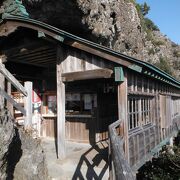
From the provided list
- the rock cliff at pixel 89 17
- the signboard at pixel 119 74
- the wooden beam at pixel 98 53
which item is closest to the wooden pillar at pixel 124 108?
the signboard at pixel 119 74

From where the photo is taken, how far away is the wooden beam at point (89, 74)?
274 inches

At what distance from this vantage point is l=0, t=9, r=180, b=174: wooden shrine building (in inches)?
269

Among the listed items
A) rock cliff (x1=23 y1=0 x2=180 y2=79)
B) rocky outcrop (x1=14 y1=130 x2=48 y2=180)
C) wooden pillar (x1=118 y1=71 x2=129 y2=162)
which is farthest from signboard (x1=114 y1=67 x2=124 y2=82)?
rock cliff (x1=23 y1=0 x2=180 y2=79)

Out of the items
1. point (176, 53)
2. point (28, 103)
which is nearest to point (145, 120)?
point (28, 103)

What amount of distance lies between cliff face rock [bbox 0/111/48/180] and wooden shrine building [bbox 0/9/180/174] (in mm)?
457

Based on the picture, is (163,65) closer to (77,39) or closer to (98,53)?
(77,39)

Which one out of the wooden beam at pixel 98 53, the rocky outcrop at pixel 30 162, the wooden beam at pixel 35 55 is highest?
the wooden beam at pixel 35 55

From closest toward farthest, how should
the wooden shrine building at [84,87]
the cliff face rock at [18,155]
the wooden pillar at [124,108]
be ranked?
the cliff face rock at [18,155] < the wooden pillar at [124,108] < the wooden shrine building at [84,87]

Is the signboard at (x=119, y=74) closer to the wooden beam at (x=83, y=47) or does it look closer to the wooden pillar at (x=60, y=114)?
the wooden beam at (x=83, y=47)

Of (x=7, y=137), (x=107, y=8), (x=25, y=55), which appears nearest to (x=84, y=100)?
(x=25, y=55)

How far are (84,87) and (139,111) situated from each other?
3.38 m

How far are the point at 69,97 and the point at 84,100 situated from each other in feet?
2.78

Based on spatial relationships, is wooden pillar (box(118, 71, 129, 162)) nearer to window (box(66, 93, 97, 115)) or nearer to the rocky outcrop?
the rocky outcrop

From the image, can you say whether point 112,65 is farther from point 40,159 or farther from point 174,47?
point 174,47
